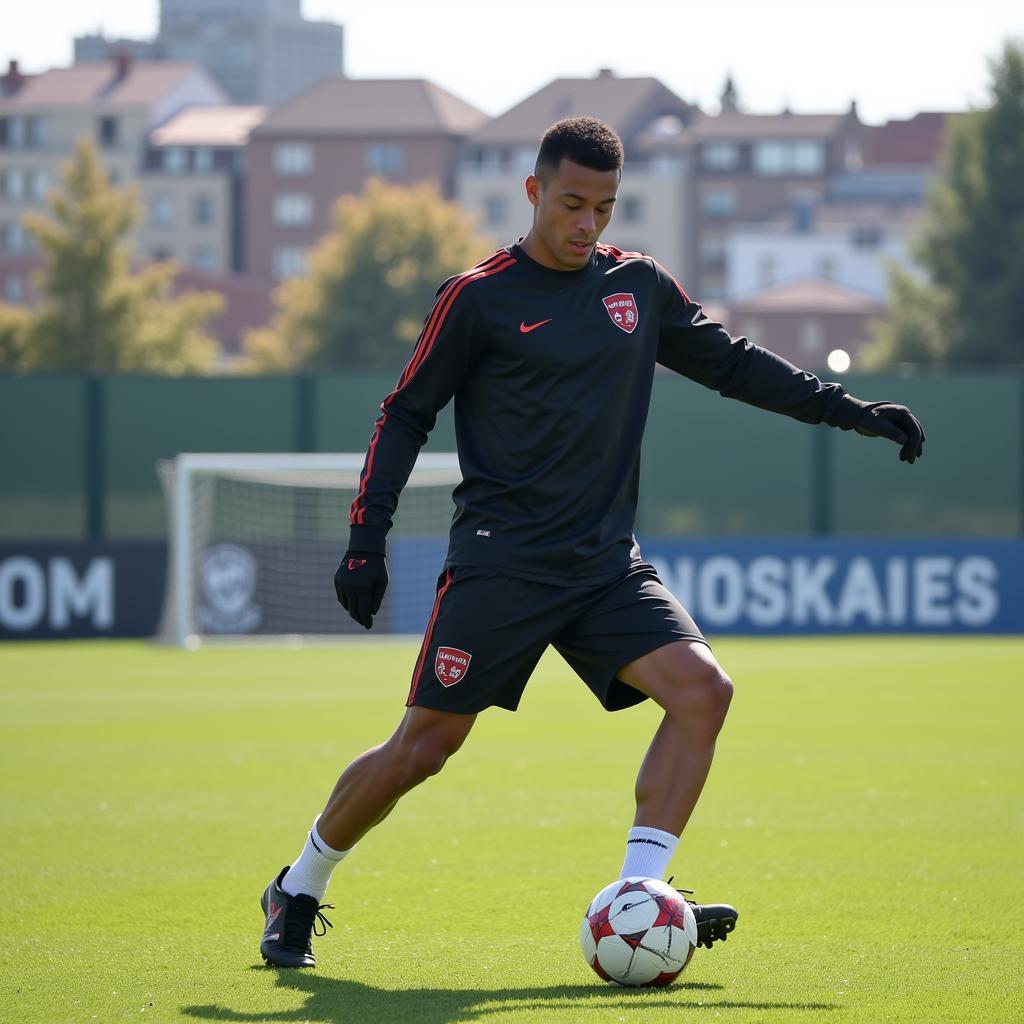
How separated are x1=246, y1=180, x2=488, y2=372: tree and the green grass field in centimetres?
5042

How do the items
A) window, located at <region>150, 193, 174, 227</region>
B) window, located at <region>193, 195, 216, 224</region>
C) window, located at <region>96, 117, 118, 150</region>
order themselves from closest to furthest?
window, located at <region>193, 195, 216, 224</region> → window, located at <region>150, 193, 174, 227</region> → window, located at <region>96, 117, 118, 150</region>

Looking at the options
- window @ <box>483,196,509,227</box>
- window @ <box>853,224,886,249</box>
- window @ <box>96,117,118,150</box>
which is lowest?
window @ <box>853,224,886,249</box>

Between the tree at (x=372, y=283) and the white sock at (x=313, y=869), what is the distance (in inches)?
2273

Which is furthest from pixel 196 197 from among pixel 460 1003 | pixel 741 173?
pixel 460 1003

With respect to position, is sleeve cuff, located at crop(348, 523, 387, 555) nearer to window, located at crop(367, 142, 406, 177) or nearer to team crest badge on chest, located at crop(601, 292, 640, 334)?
team crest badge on chest, located at crop(601, 292, 640, 334)

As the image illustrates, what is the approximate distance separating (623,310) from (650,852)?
5.12ft

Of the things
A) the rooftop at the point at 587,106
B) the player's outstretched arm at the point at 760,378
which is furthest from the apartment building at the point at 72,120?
the player's outstretched arm at the point at 760,378

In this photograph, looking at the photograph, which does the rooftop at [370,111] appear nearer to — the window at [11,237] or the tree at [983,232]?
the window at [11,237]

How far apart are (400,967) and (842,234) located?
326 feet

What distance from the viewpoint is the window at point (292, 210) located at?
107750 millimetres

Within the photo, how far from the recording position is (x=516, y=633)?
5.60 metres

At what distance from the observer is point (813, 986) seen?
5.32 meters

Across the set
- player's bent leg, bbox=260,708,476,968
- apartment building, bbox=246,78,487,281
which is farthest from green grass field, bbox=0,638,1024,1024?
apartment building, bbox=246,78,487,281

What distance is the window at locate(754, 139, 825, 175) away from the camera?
4291 inches
